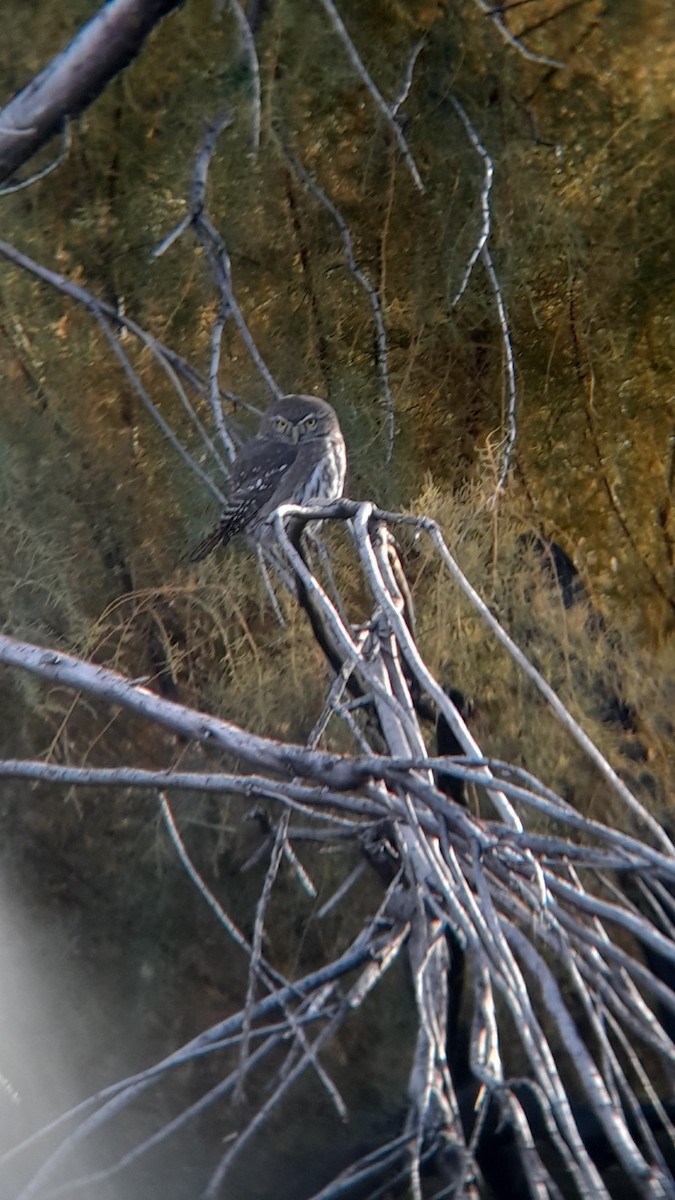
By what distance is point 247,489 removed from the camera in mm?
1458

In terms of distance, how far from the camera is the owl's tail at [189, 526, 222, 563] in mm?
1426

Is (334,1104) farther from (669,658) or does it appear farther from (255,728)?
(669,658)

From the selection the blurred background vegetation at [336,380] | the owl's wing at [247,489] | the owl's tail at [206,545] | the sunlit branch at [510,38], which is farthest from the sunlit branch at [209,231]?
the sunlit branch at [510,38]

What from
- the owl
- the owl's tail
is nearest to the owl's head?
the owl

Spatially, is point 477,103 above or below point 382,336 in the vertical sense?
above

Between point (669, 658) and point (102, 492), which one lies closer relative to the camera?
point (669, 658)

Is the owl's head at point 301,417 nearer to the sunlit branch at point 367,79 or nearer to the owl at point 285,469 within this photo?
the owl at point 285,469

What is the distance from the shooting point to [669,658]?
1.33m

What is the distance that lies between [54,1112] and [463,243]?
3.71ft

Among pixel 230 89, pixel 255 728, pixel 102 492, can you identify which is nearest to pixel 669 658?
pixel 255 728

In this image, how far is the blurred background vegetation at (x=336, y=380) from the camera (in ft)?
4.38

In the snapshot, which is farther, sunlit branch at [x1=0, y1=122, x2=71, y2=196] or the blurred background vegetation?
sunlit branch at [x1=0, y1=122, x2=71, y2=196]

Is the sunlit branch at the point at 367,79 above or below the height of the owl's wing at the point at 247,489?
above

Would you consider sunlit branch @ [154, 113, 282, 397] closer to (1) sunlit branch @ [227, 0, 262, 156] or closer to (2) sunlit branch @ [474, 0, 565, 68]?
(1) sunlit branch @ [227, 0, 262, 156]
